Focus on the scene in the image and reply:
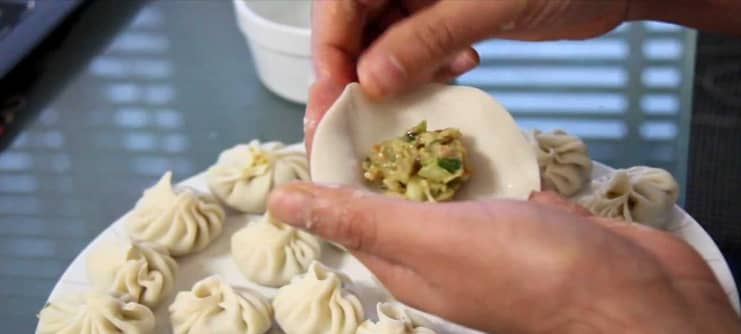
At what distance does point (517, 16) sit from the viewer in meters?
1.10

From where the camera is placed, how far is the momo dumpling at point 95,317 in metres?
1.22

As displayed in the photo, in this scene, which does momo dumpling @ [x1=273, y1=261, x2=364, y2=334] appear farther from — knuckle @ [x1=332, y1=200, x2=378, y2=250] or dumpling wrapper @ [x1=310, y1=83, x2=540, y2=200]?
knuckle @ [x1=332, y1=200, x2=378, y2=250]

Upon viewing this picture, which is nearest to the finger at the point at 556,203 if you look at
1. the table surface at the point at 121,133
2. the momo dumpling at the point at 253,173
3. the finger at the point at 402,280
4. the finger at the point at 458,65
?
the finger at the point at 402,280

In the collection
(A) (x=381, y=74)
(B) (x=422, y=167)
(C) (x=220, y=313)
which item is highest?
(A) (x=381, y=74)

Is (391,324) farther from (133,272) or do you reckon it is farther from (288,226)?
(133,272)

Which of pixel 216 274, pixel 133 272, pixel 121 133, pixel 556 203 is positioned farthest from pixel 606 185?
pixel 121 133

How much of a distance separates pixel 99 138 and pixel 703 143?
1.01 metres

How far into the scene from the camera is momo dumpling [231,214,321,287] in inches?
51.6

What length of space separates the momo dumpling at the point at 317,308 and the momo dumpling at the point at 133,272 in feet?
0.52

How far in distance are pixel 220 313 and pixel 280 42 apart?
0.48m

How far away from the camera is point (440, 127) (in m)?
1.17

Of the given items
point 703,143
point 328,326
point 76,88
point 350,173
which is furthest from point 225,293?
point 703,143

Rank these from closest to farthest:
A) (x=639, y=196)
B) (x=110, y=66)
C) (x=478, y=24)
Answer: (x=478, y=24) < (x=639, y=196) < (x=110, y=66)

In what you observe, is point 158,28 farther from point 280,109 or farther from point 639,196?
point 639,196
